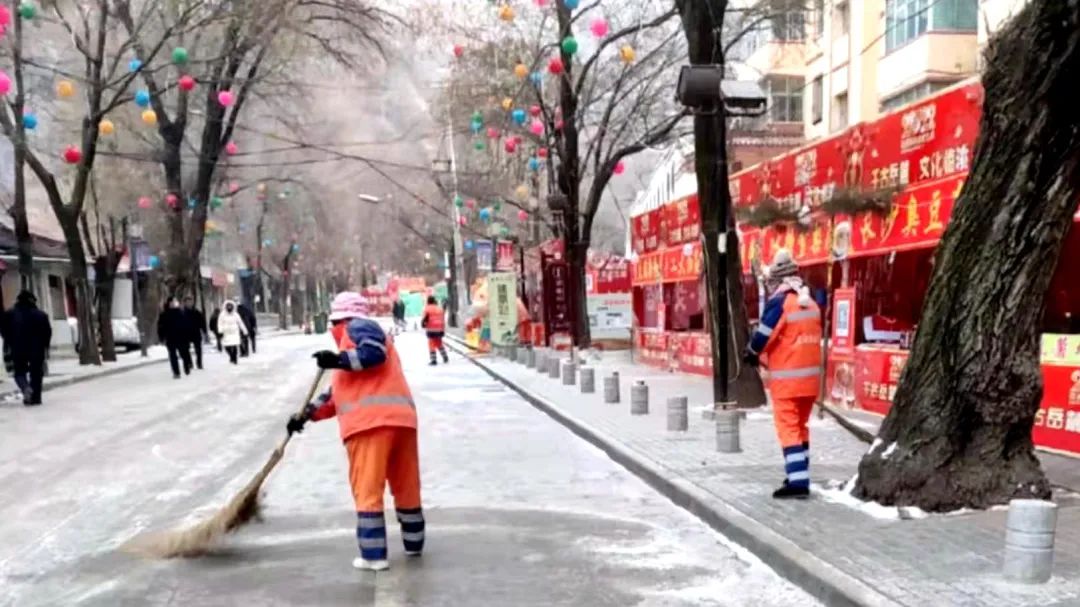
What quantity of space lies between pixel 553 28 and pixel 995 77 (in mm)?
18382

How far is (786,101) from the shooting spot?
112 ft

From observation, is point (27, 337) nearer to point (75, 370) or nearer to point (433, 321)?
point (75, 370)

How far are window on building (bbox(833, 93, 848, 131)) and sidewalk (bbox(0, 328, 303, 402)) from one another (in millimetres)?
20682

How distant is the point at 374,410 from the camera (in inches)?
219

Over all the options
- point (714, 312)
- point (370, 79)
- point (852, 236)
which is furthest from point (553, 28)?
point (714, 312)

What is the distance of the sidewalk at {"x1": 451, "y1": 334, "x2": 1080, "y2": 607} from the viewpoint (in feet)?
15.9

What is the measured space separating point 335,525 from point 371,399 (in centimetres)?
179

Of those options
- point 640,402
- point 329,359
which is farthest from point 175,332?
point 329,359

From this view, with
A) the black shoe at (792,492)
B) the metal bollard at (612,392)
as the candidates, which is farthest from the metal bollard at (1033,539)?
the metal bollard at (612,392)

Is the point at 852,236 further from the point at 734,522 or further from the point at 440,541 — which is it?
the point at 440,541

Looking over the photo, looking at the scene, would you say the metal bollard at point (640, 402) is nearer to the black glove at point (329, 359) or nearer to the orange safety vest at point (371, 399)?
the orange safety vest at point (371, 399)

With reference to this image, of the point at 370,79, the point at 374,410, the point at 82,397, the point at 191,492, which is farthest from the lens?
the point at 370,79

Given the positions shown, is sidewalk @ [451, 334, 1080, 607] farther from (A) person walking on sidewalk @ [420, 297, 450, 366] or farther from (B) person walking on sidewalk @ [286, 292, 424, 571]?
(A) person walking on sidewalk @ [420, 297, 450, 366]

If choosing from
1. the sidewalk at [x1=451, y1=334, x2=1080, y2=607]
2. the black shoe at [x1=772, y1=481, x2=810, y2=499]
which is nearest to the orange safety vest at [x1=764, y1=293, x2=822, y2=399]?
the black shoe at [x1=772, y1=481, x2=810, y2=499]
